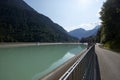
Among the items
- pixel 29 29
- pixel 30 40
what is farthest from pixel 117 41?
pixel 29 29

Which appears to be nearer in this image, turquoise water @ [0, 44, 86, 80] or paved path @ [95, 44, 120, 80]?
paved path @ [95, 44, 120, 80]

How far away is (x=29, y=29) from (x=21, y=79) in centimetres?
17360

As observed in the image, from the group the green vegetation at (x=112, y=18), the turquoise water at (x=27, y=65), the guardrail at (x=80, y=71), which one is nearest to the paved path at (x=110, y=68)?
A: the guardrail at (x=80, y=71)

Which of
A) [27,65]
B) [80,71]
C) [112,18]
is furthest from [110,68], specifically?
[112,18]

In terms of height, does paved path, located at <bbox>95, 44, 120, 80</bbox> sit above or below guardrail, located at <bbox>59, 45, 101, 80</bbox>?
below

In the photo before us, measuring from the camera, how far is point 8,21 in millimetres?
191250

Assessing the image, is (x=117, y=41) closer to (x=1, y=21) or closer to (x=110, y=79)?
(x=110, y=79)

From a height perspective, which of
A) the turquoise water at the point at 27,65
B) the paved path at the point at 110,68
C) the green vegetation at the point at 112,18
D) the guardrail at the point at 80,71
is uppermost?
the green vegetation at the point at 112,18

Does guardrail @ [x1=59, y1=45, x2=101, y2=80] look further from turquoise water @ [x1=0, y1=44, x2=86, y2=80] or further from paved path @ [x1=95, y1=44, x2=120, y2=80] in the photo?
turquoise water @ [x1=0, y1=44, x2=86, y2=80]

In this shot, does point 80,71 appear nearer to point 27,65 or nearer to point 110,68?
point 110,68

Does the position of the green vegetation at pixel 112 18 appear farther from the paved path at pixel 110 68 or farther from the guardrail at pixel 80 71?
the guardrail at pixel 80 71

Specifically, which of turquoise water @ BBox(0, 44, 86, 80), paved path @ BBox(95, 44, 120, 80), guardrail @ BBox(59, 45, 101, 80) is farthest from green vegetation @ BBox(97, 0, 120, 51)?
guardrail @ BBox(59, 45, 101, 80)

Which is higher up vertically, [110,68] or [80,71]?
[80,71]

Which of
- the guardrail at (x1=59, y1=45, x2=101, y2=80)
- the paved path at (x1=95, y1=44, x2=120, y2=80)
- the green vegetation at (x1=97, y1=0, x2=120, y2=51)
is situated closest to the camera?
the guardrail at (x1=59, y1=45, x2=101, y2=80)
